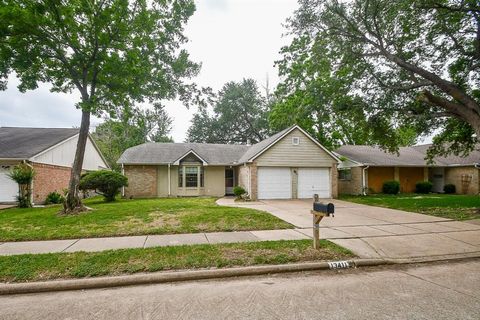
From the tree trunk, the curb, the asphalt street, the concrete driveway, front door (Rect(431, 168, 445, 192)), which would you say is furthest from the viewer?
front door (Rect(431, 168, 445, 192))

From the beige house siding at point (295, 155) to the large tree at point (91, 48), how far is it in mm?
8042

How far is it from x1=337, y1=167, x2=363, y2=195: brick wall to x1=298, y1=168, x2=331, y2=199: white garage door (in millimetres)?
4727

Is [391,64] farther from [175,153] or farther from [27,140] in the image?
Result: [27,140]

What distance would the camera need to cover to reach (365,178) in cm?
2188

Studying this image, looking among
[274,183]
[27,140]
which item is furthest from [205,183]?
[27,140]

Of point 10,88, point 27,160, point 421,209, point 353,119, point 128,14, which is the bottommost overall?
point 421,209

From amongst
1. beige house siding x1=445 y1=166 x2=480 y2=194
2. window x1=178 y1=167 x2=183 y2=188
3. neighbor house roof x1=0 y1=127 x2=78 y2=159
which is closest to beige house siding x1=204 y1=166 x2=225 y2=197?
window x1=178 y1=167 x2=183 y2=188

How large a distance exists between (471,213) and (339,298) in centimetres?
1109

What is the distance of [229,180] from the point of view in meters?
22.4

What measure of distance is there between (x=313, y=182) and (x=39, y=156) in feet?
60.0

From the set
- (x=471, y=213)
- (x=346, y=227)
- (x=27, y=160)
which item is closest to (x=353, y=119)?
(x=471, y=213)

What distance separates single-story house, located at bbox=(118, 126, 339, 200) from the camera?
18.0 m

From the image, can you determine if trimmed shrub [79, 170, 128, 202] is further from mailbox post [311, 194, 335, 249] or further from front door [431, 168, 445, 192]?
front door [431, 168, 445, 192]

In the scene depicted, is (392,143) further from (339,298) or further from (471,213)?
(339,298)
